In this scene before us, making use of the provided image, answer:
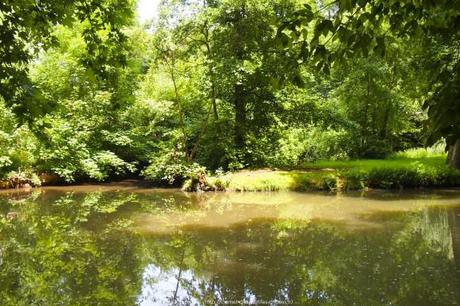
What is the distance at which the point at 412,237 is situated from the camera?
9.47 metres

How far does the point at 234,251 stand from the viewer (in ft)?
28.0

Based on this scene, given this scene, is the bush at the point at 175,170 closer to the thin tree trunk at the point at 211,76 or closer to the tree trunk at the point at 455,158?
the thin tree trunk at the point at 211,76

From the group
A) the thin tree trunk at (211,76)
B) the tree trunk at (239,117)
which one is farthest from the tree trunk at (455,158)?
the thin tree trunk at (211,76)

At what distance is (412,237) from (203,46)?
1301 cm

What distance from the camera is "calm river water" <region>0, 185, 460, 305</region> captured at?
626 centimetres

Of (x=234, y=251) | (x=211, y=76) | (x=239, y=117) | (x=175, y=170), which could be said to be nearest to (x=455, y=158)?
(x=239, y=117)

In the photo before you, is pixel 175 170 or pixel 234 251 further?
pixel 175 170

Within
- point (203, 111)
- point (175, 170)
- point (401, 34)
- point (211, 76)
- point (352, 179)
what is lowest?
point (352, 179)

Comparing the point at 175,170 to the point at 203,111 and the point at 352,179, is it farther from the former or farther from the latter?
the point at 352,179

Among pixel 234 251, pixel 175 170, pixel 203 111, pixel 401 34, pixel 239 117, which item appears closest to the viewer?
pixel 401 34

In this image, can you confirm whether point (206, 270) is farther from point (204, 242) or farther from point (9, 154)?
point (9, 154)

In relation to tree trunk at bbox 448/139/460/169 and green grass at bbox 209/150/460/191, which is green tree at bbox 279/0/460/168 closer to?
green grass at bbox 209/150/460/191

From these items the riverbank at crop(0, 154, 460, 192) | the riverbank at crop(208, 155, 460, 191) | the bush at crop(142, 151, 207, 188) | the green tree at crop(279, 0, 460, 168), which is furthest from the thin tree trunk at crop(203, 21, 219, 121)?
the green tree at crop(279, 0, 460, 168)

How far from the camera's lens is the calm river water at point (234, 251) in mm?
6262
